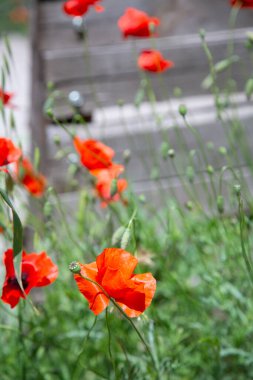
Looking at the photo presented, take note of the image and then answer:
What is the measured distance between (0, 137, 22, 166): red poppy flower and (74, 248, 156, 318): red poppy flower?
0.31m

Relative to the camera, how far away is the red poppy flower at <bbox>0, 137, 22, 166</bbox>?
1.20 meters

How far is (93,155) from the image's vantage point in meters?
1.46

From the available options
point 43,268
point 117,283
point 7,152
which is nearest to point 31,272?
point 43,268

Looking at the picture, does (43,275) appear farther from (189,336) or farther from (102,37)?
(102,37)

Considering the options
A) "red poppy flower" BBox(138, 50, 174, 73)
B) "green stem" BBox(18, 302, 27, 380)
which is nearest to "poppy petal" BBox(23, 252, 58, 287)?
"green stem" BBox(18, 302, 27, 380)

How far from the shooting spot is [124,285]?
0.96 meters

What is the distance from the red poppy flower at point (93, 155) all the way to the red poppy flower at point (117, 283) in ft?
1.65

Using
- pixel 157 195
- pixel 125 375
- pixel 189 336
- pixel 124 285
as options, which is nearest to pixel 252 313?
pixel 189 336

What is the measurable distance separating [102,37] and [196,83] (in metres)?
0.48

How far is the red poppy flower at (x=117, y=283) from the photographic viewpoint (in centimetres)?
95

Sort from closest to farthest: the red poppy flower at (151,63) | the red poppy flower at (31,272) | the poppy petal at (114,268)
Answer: the poppy petal at (114,268)
the red poppy flower at (31,272)
the red poppy flower at (151,63)

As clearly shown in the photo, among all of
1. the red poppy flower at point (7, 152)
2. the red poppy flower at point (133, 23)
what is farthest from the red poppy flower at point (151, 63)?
the red poppy flower at point (7, 152)

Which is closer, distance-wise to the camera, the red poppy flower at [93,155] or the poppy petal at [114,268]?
the poppy petal at [114,268]

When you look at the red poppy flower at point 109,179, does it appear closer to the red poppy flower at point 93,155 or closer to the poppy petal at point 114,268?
the red poppy flower at point 93,155
